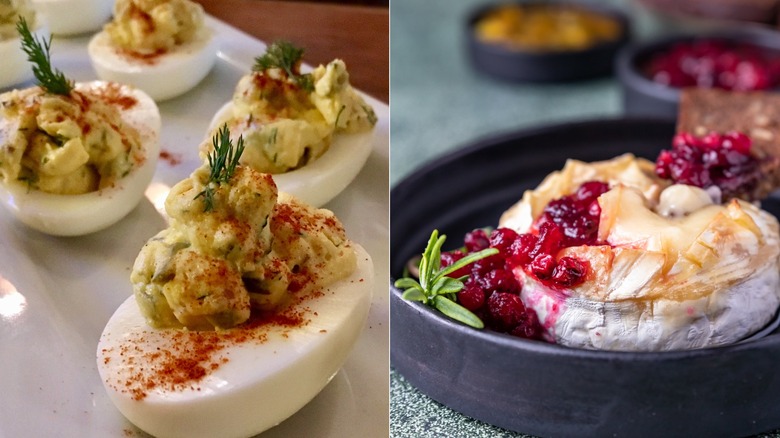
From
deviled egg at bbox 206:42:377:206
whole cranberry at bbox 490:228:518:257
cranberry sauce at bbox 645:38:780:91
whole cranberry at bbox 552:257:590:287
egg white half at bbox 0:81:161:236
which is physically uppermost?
deviled egg at bbox 206:42:377:206

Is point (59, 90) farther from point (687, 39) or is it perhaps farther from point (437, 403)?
point (687, 39)

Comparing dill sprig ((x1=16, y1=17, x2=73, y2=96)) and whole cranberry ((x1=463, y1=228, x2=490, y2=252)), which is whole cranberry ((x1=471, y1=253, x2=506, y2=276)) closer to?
whole cranberry ((x1=463, y1=228, x2=490, y2=252))

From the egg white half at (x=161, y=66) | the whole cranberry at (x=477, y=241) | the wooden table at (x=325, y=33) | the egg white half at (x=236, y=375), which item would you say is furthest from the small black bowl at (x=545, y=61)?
the egg white half at (x=236, y=375)

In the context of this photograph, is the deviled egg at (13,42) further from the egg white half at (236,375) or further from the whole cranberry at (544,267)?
the whole cranberry at (544,267)

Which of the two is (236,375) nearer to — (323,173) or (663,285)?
(323,173)

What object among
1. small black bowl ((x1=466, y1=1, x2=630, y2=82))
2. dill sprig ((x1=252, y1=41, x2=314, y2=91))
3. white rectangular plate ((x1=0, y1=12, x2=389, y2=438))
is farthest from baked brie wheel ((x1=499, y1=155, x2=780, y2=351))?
Result: small black bowl ((x1=466, y1=1, x2=630, y2=82))

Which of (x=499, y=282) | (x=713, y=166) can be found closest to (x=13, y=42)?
(x=499, y=282)
